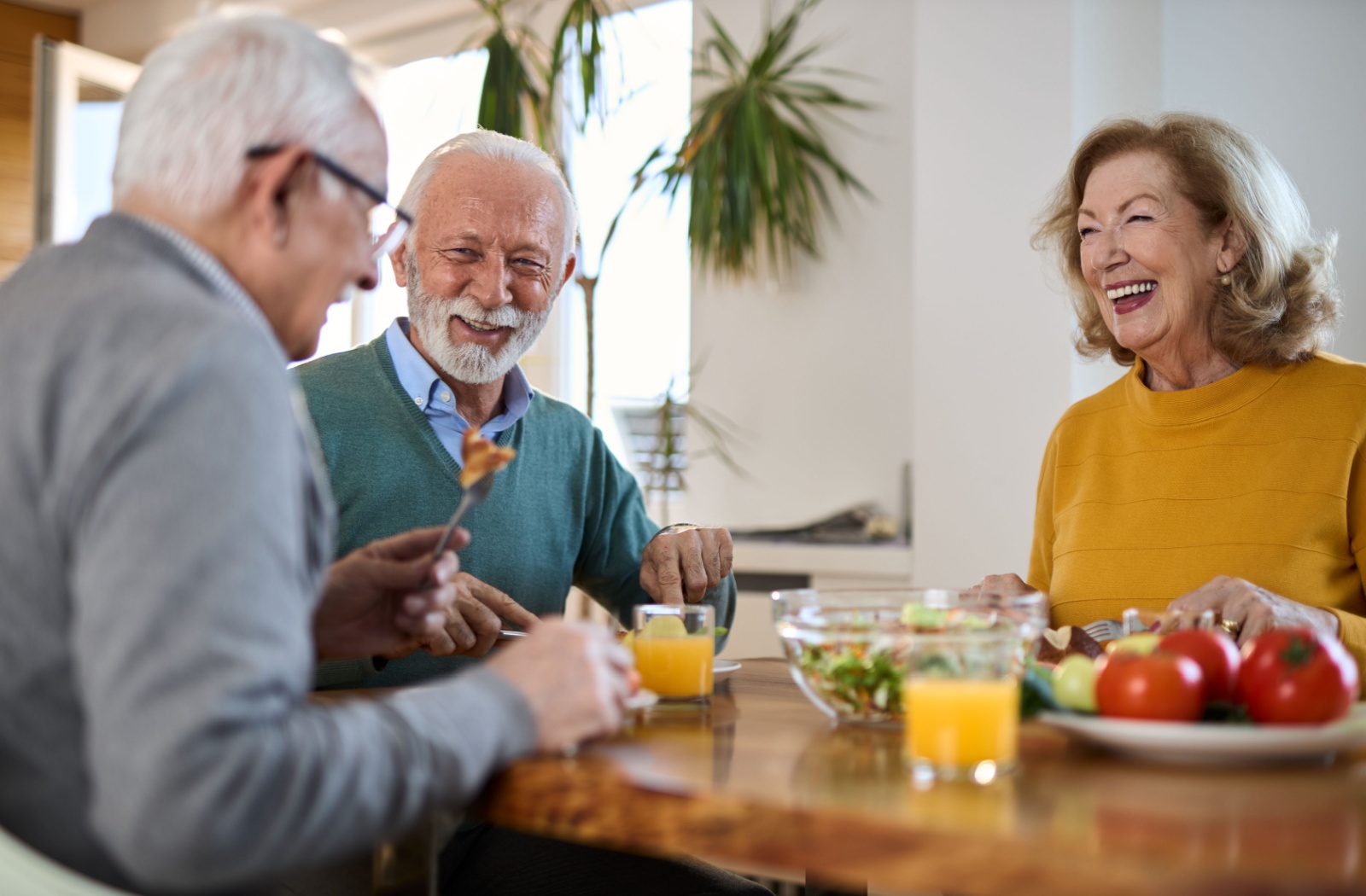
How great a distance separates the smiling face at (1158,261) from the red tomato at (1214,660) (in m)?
1.08

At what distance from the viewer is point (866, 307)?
404 centimetres

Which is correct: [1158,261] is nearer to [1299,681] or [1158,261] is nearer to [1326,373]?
[1326,373]

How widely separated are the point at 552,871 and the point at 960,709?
0.81 meters

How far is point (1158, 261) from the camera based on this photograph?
203cm

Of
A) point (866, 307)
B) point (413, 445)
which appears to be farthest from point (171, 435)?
point (866, 307)

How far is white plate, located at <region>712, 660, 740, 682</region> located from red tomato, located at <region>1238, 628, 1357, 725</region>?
633 mm

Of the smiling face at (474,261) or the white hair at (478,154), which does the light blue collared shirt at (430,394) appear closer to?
the smiling face at (474,261)

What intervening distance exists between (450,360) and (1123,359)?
50.4 inches

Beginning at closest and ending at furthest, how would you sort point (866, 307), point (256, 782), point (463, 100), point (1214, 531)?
point (256, 782)
point (1214, 531)
point (866, 307)
point (463, 100)

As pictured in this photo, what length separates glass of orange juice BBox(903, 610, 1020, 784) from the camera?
2.92 ft

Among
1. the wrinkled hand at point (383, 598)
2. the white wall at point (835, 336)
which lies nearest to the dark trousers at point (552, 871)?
the wrinkled hand at point (383, 598)

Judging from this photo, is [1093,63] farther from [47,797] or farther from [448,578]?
[47,797]

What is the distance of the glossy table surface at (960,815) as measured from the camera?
2.25 feet

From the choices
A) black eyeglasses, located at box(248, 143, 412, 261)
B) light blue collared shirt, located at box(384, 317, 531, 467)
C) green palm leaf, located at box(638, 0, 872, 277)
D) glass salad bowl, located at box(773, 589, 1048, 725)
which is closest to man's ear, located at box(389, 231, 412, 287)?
light blue collared shirt, located at box(384, 317, 531, 467)
